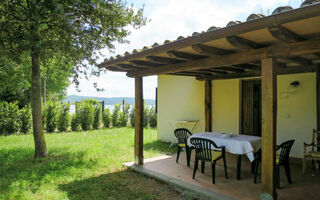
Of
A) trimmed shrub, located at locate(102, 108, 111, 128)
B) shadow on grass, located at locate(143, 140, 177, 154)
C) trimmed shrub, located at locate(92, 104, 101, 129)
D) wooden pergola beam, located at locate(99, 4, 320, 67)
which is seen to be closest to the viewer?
wooden pergola beam, located at locate(99, 4, 320, 67)

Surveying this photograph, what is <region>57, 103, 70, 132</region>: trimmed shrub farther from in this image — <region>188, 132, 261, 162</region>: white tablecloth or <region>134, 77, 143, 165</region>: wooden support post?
<region>188, 132, 261, 162</region>: white tablecloth

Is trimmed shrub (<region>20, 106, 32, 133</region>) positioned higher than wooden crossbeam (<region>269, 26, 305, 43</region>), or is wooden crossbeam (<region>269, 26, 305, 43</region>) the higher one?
wooden crossbeam (<region>269, 26, 305, 43</region>)

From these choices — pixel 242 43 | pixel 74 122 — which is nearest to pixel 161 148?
pixel 242 43

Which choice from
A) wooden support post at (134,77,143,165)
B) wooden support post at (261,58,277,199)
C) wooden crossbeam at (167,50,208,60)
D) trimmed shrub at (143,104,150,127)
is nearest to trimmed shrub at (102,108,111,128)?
trimmed shrub at (143,104,150,127)

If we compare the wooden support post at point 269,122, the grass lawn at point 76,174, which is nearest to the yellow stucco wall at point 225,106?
the grass lawn at point 76,174

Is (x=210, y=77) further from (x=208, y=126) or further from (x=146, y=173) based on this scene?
(x=146, y=173)

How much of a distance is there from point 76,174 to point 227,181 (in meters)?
3.16

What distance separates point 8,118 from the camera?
388 inches

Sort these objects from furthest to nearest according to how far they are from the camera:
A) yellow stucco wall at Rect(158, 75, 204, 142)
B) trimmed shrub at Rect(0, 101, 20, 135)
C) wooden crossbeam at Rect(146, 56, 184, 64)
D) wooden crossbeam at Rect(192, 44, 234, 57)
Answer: trimmed shrub at Rect(0, 101, 20, 135)
yellow stucco wall at Rect(158, 75, 204, 142)
wooden crossbeam at Rect(146, 56, 184, 64)
wooden crossbeam at Rect(192, 44, 234, 57)

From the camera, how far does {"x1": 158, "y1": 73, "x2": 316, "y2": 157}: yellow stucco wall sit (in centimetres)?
544

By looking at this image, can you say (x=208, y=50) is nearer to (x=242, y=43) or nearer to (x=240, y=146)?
(x=242, y=43)

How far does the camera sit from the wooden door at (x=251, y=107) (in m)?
6.45

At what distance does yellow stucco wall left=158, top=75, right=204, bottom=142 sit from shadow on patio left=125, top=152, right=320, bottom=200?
2.68m

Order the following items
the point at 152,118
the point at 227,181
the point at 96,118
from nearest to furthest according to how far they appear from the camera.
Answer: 1. the point at 227,181
2. the point at 96,118
3. the point at 152,118
